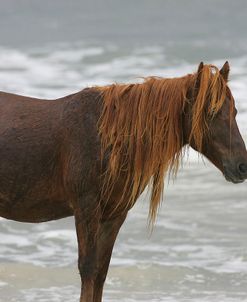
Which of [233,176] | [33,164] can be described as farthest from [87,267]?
[233,176]

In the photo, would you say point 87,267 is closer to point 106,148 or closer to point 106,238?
point 106,238

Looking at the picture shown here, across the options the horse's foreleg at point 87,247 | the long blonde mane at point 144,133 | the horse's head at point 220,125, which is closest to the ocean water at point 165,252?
the long blonde mane at point 144,133

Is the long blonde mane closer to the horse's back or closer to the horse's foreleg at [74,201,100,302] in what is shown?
the horse's foreleg at [74,201,100,302]

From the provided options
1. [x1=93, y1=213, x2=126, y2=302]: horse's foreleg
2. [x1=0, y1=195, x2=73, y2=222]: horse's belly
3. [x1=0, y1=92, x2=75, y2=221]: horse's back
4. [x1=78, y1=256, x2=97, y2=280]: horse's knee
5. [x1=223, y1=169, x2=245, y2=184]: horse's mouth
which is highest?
[x1=0, y1=92, x2=75, y2=221]: horse's back

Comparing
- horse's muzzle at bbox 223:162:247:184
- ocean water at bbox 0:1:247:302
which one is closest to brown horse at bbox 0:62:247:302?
horse's muzzle at bbox 223:162:247:184

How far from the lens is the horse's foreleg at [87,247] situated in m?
4.16

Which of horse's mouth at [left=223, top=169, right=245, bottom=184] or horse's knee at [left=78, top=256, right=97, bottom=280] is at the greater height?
horse's mouth at [left=223, top=169, right=245, bottom=184]

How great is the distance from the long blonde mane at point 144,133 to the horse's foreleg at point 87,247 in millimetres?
122

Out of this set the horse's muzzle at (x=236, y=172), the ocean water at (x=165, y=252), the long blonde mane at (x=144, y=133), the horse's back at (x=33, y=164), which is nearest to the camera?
the horse's muzzle at (x=236, y=172)

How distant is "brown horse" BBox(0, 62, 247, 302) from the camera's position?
404 centimetres

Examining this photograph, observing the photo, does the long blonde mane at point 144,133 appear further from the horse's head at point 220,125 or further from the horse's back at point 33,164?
the horse's back at point 33,164

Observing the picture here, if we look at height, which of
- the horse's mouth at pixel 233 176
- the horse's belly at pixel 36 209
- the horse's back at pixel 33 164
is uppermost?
the horse's back at pixel 33 164

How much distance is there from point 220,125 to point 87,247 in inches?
31.6

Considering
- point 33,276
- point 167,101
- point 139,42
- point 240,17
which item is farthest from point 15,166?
point 240,17
